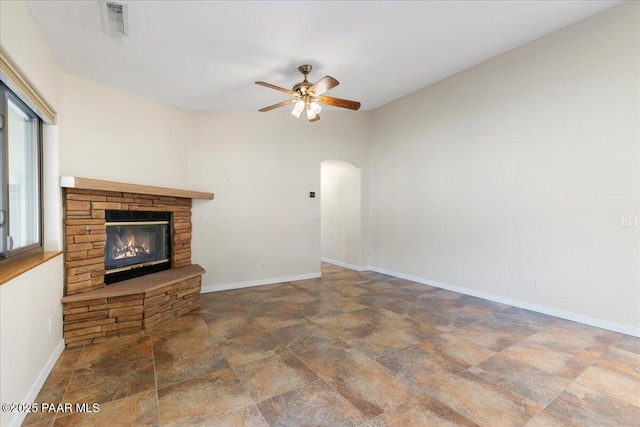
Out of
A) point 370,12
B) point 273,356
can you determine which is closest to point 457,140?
point 370,12

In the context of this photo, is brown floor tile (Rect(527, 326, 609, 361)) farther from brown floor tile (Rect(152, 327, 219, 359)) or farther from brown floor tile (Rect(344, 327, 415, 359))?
brown floor tile (Rect(152, 327, 219, 359))

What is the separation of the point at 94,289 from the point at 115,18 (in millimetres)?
2569

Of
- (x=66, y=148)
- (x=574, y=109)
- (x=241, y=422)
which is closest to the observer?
(x=241, y=422)

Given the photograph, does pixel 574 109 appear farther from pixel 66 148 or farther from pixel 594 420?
pixel 66 148

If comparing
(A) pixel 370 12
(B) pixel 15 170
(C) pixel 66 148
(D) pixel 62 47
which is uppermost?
(A) pixel 370 12

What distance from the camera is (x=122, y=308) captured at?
10.2ft

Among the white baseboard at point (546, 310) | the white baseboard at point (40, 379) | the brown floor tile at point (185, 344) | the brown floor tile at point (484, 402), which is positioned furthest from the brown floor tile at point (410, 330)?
the white baseboard at point (40, 379)

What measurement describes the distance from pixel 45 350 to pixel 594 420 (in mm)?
3844

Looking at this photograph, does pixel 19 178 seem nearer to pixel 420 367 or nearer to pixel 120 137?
pixel 120 137

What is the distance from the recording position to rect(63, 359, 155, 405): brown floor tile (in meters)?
2.09

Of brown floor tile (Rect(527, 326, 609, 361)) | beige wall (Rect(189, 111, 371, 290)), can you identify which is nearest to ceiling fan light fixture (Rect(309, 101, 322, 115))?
beige wall (Rect(189, 111, 371, 290))

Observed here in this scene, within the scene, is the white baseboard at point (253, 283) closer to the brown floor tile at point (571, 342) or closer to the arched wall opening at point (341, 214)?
the arched wall opening at point (341, 214)

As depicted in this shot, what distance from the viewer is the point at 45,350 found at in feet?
7.79

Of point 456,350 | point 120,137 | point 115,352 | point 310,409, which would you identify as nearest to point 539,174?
point 456,350
